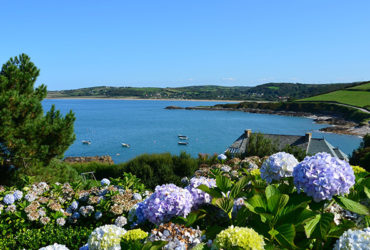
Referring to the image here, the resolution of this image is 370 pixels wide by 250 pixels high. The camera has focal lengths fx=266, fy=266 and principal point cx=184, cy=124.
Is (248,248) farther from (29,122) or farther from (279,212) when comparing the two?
(29,122)

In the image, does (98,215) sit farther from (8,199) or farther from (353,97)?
(353,97)

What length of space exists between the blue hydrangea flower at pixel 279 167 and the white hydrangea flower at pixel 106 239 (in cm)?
142

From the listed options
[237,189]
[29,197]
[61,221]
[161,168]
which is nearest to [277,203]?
[237,189]

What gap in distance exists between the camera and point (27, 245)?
4395mm

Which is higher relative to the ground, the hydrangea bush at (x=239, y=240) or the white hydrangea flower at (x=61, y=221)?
the hydrangea bush at (x=239, y=240)

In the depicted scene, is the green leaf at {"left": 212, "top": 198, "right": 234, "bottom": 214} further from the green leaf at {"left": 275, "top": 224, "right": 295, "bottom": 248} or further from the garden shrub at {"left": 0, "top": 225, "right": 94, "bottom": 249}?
the garden shrub at {"left": 0, "top": 225, "right": 94, "bottom": 249}

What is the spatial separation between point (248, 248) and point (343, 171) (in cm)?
105

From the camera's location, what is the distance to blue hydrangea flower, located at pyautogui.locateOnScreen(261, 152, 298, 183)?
2449mm

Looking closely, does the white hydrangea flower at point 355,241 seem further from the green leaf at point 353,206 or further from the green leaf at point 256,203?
the green leaf at point 256,203

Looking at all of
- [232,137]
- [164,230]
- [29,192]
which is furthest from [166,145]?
[164,230]

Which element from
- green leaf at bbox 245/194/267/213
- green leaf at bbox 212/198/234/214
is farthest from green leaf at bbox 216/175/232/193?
green leaf at bbox 245/194/267/213

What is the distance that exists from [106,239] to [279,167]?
159 cm

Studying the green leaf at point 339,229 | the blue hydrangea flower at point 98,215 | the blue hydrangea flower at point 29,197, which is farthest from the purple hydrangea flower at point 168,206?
the blue hydrangea flower at point 29,197

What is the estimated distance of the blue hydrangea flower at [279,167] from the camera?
2.45m
